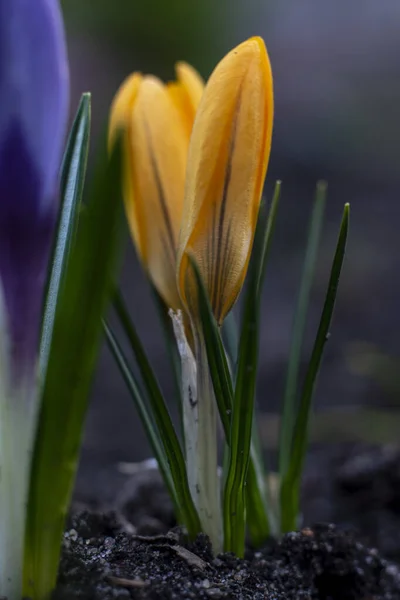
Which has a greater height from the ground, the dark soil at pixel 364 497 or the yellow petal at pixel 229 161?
the yellow petal at pixel 229 161

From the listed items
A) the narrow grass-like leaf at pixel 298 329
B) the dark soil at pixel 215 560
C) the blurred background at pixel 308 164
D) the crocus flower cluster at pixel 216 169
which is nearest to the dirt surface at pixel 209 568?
the dark soil at pixel 215 560

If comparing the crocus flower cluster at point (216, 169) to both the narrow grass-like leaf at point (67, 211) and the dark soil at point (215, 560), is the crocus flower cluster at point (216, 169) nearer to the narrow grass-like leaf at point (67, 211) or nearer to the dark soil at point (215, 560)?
the narrow grass-like leaf at point (67, 211)

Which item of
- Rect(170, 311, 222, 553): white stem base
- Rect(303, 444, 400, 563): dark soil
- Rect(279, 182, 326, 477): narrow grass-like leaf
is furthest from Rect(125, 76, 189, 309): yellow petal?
Rect(303, 444, 400, 563): dark soil

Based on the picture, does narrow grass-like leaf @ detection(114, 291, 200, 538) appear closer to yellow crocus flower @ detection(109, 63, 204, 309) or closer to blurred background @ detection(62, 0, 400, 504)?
yellow crocus flower @ detection(109, 63, 204, 309)

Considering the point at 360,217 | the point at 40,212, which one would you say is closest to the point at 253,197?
the point at 40,212

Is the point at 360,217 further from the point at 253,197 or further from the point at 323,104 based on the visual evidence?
the point at 253,197

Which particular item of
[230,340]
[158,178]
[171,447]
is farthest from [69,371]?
[230,340]
